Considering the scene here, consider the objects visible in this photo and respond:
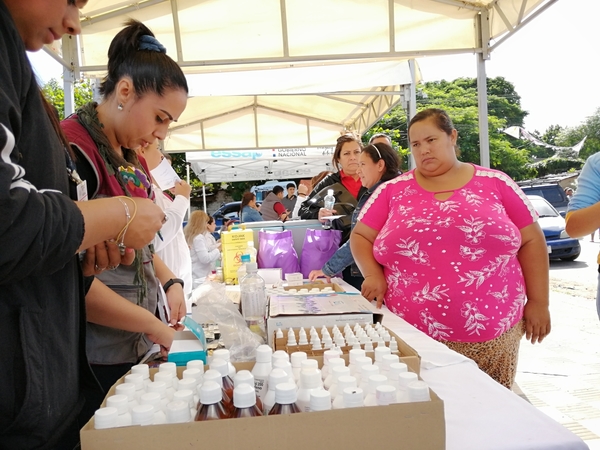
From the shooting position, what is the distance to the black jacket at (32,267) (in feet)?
1.97

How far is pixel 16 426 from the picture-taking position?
2.31 feet

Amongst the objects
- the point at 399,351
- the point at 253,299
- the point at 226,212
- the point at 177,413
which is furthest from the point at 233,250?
the point at 226,212

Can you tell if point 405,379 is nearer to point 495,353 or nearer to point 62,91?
point 495,353

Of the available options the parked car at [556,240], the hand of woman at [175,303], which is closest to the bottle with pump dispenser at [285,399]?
the hand of woman at [175,303]

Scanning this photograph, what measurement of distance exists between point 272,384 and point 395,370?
9.2 inches

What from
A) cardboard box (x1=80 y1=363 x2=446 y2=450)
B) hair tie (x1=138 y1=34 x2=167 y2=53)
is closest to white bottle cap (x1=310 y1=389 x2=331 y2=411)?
cardboard box (x1=80 y1=363 x2=446 y2=450)

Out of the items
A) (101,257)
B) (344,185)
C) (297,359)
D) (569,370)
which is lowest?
(569,370)

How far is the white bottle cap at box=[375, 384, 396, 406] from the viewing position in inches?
28.4

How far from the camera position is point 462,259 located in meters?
1.75

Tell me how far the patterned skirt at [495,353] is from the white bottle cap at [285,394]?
122cm

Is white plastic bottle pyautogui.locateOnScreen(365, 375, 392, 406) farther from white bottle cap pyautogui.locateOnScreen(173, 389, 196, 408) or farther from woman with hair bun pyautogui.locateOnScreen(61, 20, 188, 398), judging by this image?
woman with hair bun pyautogui.locateOnScreen(61, 20, 188, 398)

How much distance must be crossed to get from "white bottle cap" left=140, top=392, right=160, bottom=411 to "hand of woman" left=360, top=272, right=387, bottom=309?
1.36 meters

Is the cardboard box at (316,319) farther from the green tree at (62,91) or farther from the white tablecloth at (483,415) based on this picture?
the green tree at (62,91)

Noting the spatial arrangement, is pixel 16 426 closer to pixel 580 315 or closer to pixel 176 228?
pixel 176 228
